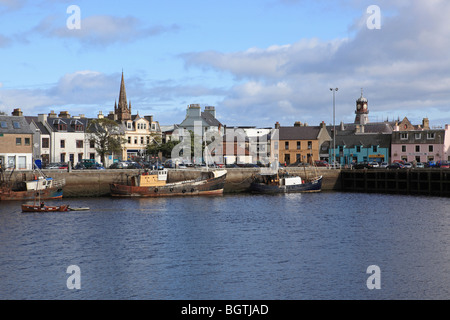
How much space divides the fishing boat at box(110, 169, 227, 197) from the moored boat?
7285 mm

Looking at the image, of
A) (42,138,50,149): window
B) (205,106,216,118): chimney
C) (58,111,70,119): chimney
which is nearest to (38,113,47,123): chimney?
(42,138,50,149): window

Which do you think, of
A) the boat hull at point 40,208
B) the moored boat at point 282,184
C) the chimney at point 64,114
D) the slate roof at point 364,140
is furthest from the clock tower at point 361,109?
the boat hull at point 40,208

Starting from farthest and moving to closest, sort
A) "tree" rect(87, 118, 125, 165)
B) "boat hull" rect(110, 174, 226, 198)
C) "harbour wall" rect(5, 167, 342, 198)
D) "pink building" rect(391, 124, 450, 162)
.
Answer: "pink building" rect(391, 124, 450, 162) < "tree" rect(87, 118, 125, 165) < "boat hull" rect(110, 174, 226, 198) < "harbour wall" rect(5, 167, 342, 198)

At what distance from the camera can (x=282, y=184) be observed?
8856cm

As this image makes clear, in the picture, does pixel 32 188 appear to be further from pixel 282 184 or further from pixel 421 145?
pixel 421 145

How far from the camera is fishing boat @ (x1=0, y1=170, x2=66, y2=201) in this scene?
70812 mm

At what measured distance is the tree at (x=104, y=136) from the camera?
332 ft

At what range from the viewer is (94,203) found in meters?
69.9

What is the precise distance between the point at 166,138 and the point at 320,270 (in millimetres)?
102424

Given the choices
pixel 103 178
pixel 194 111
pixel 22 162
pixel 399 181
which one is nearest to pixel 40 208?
pixel 103 178

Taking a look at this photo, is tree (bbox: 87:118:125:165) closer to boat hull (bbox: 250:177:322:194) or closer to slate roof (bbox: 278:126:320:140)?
boat hull (bbox: 250:177:322:194)

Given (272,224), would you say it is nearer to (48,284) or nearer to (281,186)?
(48,284)

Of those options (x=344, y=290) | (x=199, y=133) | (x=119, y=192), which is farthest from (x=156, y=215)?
(x=199, y=133)

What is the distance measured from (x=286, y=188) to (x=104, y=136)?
1399 inches
